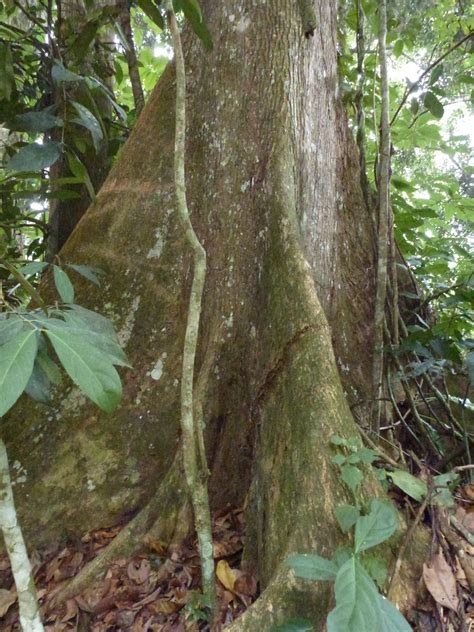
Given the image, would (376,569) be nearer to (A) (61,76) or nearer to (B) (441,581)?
(B) (441,581)

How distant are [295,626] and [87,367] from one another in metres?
0.84

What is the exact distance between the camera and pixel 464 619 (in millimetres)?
1257

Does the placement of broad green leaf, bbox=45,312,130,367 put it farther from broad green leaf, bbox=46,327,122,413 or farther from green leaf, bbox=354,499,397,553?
green leaf, bbox=354,499,397,553

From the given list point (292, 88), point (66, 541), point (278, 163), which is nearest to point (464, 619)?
point (66, 541)

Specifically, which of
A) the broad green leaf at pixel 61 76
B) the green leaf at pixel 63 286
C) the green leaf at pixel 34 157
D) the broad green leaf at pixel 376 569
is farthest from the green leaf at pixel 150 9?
the broad green leaf at pixel 376 569

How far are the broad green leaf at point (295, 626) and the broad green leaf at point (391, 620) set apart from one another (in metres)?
0.27

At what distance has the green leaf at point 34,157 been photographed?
183cm

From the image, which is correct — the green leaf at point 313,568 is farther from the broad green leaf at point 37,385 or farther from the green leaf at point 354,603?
the broad green leaf at point 37,385

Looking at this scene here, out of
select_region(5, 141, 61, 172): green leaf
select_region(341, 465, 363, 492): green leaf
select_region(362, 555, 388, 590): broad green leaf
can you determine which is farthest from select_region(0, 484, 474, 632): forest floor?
select_region(5, 141, 61, 172): green leaf

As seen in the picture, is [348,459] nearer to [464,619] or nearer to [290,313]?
[464,619]

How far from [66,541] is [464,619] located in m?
1.41

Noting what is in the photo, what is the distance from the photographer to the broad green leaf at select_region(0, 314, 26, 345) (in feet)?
3.22

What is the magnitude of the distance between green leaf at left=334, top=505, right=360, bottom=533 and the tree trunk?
155 millimetres

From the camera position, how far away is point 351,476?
4.50 ft
